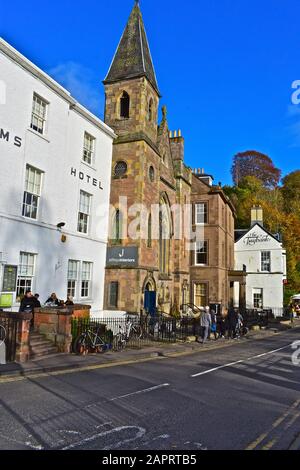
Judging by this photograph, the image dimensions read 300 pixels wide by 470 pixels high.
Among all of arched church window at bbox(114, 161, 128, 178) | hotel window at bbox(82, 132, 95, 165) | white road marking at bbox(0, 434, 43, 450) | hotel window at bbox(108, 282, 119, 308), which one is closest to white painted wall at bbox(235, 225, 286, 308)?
arched church window at bbox(114, 161, 128, 178)

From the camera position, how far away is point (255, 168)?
7531 cm

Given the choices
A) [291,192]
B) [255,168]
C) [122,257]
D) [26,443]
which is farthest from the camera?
[255,168]

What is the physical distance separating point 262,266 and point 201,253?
10623 mm

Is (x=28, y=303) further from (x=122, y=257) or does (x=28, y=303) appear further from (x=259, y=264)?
(x=259, y=264)

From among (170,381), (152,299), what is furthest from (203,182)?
(170,381)

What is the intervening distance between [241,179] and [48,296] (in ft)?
208

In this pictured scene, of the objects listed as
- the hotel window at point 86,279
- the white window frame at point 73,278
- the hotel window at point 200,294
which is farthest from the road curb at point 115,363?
the hotel window at point 200,294

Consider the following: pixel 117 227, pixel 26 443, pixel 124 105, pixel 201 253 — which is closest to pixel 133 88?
pixel 124 105

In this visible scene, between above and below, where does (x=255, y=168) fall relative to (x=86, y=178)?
above

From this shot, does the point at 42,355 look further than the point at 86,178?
No

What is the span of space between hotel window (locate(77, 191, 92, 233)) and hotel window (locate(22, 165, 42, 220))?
138 inches

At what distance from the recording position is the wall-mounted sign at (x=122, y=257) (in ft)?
67.2

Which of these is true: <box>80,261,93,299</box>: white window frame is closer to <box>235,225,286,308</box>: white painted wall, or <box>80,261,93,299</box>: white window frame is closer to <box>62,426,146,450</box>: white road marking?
<box>62,426,146,450</box>: white road marking

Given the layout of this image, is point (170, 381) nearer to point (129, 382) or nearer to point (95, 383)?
point (129, 382)
